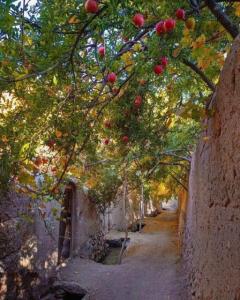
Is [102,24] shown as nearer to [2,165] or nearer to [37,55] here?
[37,55]

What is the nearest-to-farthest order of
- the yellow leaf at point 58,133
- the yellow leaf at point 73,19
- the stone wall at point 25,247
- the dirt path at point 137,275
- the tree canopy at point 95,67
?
the yellow leaf at point 73,19, the tree canopy at point 95,67, the yellow leaf at point 58,133, the stone wall at point 25,247, the dirt path at point 137,275

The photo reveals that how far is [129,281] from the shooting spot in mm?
8836

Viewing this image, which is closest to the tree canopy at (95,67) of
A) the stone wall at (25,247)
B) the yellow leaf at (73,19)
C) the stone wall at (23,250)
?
the yellow leaf at (73,19)

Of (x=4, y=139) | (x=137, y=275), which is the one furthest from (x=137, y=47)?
(x=137, y=275)

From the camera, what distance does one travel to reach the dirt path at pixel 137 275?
7.87m

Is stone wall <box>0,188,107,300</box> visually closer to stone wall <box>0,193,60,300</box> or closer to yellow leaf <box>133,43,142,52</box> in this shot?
stone wall <box>0,193,60,300</box>

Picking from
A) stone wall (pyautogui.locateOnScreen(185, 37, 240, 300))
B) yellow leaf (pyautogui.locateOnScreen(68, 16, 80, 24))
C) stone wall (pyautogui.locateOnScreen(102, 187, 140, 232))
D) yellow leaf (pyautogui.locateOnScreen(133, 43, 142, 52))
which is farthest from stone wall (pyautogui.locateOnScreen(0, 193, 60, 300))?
stone wall (pyautogui.locateOnScreen(102, 187, 140, 232))

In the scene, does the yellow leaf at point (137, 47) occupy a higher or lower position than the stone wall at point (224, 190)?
higher

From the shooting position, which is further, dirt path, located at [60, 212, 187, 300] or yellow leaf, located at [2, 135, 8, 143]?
dirt path, located at [60, 212, 187, 300]

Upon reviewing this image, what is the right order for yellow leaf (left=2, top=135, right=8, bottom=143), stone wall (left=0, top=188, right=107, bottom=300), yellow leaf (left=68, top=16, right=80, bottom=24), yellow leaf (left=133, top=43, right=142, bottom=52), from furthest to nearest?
1. stone wall (left=0, top=188, right=107, bottom=300)
2. yellow leaf (left=2, top=135, right=8, bottom=143)
3. yellow leaf (left=133, top=43, right=142, bottom=52)
4. yellow leaf (left=68, top=16, right=80, bottom=24)

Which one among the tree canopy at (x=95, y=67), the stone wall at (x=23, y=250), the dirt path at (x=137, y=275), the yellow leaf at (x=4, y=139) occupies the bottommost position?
the dirt path at (x=137, y=275)

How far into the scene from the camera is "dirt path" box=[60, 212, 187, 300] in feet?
25.8

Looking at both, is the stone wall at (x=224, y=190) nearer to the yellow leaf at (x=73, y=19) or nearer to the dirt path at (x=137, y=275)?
the yellow leaf at (x=73, y=19)

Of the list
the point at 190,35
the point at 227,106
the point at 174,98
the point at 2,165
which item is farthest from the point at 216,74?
the point at 2,165
